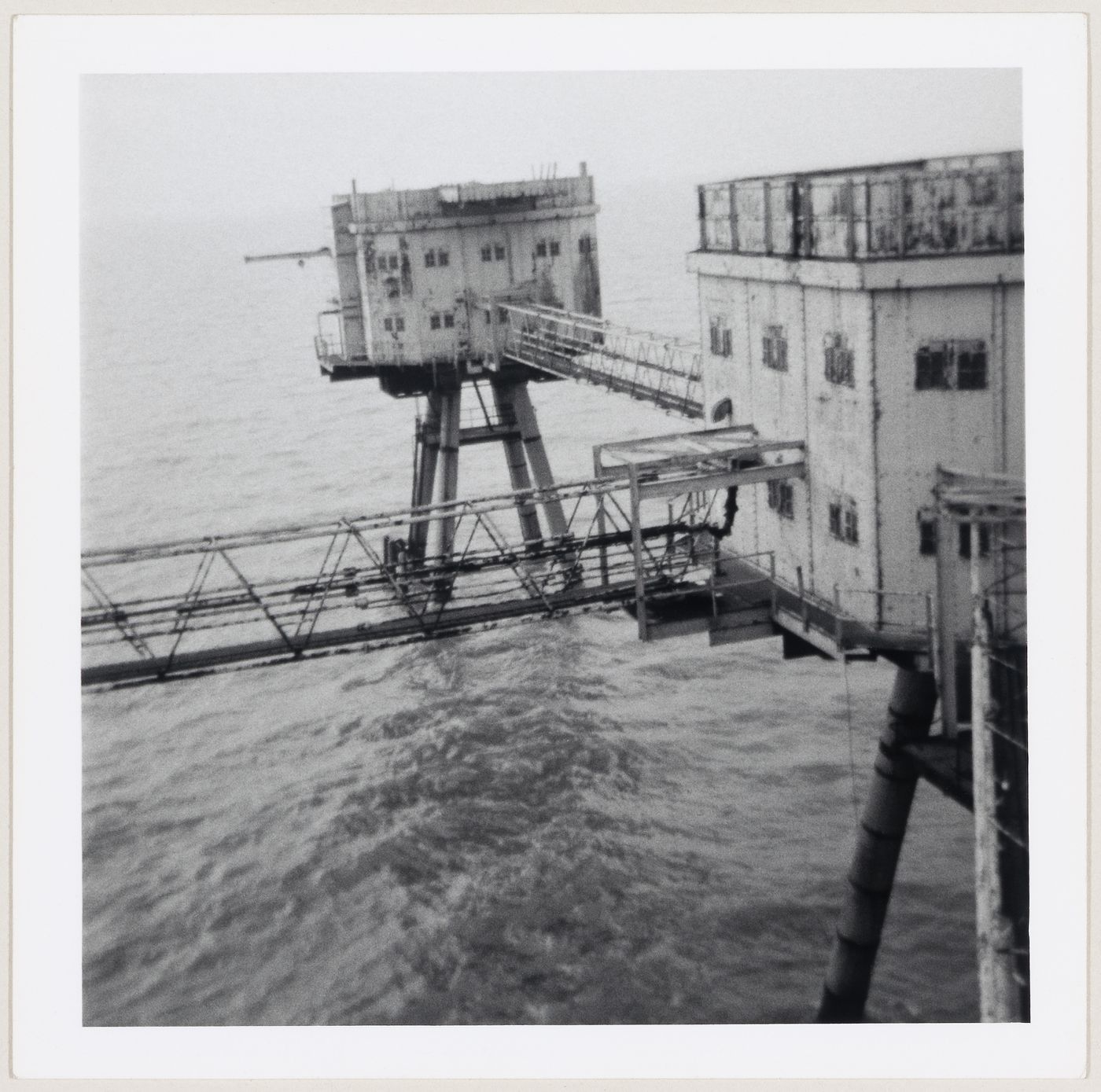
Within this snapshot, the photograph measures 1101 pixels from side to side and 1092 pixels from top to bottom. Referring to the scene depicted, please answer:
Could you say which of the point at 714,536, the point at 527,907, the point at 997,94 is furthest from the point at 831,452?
the point at 527,907

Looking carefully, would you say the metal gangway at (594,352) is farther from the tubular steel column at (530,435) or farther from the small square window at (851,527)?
the small square window at (851,527)

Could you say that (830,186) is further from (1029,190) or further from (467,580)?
(467,580)

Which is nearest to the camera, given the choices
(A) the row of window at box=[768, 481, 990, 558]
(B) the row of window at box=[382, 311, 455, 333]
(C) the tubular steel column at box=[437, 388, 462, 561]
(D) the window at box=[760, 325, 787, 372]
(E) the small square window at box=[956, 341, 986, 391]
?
(E) the small square window at box=[956, 341, 986, 391]

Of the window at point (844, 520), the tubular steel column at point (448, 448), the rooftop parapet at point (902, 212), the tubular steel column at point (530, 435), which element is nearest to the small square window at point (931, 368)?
the rooftop parapet at point (902, 212)

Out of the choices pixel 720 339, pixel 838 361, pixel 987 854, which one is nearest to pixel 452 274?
pixel 720 339

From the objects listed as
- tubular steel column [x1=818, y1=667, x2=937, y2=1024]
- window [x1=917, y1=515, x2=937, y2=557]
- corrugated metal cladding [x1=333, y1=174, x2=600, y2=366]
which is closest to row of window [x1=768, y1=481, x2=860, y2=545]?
window [x1=917, y1=515, x2=937, y2=557]

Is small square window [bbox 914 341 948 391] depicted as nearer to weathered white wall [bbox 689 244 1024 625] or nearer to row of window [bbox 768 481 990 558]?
weathered white wall [bbox 689 244 1024 625]
